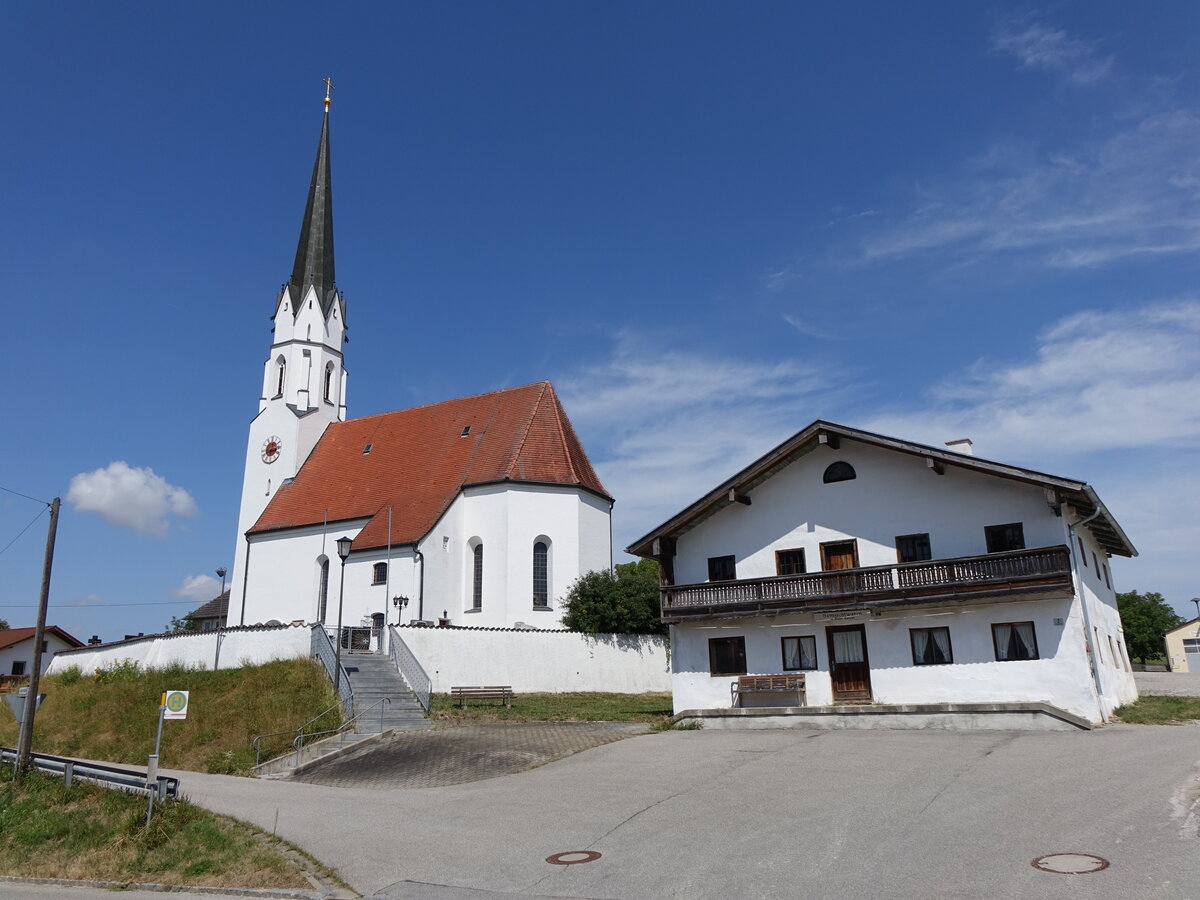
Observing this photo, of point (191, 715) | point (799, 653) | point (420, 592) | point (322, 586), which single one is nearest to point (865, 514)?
point (799, 653)

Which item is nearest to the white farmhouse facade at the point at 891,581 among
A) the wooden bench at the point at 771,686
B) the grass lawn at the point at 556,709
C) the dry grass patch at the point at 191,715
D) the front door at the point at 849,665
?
the front door at the point at 849,665

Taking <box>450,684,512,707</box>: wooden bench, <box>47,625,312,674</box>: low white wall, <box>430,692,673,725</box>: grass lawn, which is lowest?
<box>430,692,673,725</box>: grass lawn

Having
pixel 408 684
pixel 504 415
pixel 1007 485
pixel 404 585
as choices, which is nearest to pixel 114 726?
pixel 408 684

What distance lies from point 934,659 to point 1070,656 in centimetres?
294

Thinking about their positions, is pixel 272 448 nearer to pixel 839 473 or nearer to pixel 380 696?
pixel 380 696

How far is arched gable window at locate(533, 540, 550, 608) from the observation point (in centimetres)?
3778

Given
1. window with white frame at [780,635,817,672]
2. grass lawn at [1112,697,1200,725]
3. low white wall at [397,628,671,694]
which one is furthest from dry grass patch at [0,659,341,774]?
grass lawn at [1112,697,1200,725]

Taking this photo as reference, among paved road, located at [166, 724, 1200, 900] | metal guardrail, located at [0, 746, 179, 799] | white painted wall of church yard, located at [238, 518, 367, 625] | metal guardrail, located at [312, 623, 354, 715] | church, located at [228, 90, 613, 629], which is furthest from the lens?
white painted wall of church yard, located at [238, 518, 367, 625]

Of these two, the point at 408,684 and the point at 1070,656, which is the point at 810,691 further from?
the point at 408,684

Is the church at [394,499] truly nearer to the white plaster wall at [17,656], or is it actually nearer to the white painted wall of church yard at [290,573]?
the white painted wall of church yard at [290,573]

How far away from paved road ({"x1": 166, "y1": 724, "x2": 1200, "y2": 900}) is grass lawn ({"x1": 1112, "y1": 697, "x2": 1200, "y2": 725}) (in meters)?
2.14

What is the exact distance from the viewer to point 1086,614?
20656 mm

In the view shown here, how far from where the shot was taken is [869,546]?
23469 millimetres

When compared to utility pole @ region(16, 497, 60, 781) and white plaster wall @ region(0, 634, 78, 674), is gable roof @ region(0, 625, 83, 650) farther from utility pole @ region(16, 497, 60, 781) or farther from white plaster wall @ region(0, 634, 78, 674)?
utility pole @ region(16, 497, 60, 781)
